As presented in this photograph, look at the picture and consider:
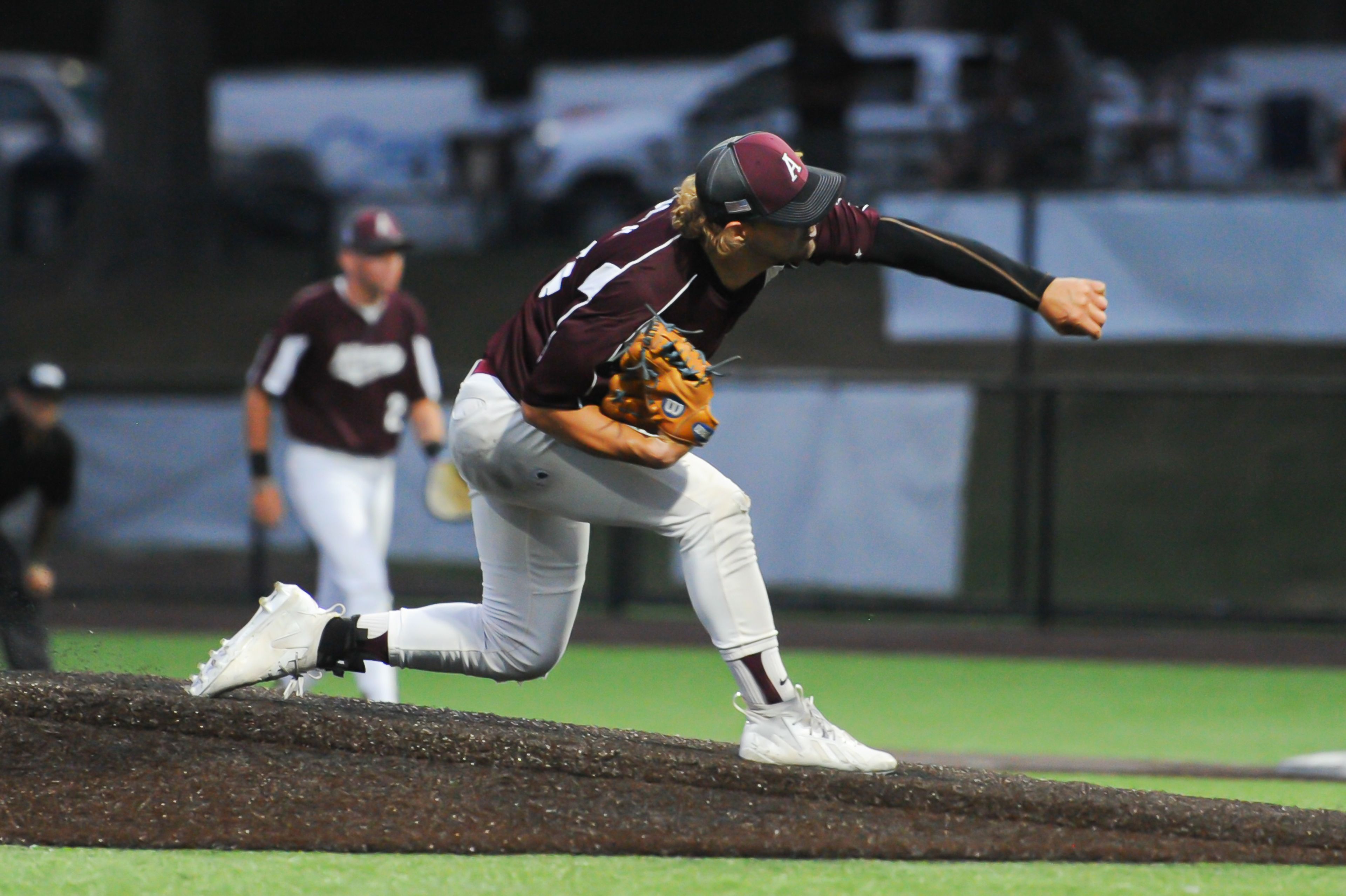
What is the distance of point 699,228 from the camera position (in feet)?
15.6

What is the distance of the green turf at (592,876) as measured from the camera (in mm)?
4461

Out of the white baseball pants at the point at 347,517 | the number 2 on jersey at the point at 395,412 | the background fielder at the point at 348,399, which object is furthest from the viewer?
the number 2 on jersey at the point at 395,412

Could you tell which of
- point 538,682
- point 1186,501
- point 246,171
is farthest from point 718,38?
point 538,682

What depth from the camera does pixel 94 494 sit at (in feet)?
42.3

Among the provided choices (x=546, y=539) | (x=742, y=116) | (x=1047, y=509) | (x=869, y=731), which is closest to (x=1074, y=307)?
(x=546, y=539)

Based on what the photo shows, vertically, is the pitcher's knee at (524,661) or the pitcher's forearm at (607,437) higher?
the pitcher's forearm at (607,437)

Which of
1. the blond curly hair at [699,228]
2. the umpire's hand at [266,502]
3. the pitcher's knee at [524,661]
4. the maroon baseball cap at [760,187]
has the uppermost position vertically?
the maroon baseball cap at [760,187]

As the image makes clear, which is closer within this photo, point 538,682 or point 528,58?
point 538,682

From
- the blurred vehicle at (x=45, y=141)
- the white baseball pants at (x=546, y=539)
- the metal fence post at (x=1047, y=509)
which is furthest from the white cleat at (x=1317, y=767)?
the blurred vehicle at (x=45, y=141)

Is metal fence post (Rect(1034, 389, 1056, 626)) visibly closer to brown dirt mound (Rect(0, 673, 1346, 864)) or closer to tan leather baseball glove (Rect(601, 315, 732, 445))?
brown dirt mound (Rect(0, 673, 1346, 864))

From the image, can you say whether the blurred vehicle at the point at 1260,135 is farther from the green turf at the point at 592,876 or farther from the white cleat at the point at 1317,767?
the green turf at the point at 592,876

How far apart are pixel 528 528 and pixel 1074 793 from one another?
5.39ft

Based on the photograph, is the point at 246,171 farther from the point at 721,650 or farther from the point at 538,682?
the point at 721,650

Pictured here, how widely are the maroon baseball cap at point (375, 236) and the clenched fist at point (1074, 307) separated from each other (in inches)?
158
